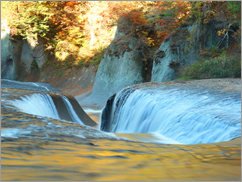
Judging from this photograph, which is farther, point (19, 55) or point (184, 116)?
point (19, 55)

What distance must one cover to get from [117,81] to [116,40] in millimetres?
2415

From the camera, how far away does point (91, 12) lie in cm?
1941

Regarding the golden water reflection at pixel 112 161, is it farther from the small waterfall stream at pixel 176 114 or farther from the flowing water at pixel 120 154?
the small waterfall stream at pixel 176 114

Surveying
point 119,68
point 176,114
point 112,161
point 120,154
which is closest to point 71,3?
point 119,68

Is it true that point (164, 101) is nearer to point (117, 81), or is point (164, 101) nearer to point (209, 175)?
point (209, 175)

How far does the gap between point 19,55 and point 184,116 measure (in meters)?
20.6

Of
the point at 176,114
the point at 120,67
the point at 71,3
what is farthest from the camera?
the point at 71,3

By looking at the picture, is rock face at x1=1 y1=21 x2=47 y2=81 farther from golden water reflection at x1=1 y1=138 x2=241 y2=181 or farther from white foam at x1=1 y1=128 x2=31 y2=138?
golden water reflection at x1=1 y1=138 x2=241 y2=181

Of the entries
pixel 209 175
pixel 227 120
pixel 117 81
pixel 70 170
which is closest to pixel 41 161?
pixel 70 170

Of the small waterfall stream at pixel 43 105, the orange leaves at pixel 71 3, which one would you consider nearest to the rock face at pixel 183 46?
the small waterfall stream at pixel 43 105

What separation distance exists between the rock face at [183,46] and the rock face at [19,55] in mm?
12967

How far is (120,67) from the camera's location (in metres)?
14.5

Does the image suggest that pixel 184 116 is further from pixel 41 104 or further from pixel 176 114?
pixel 41 104

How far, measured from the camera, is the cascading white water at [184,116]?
2.63 metres
